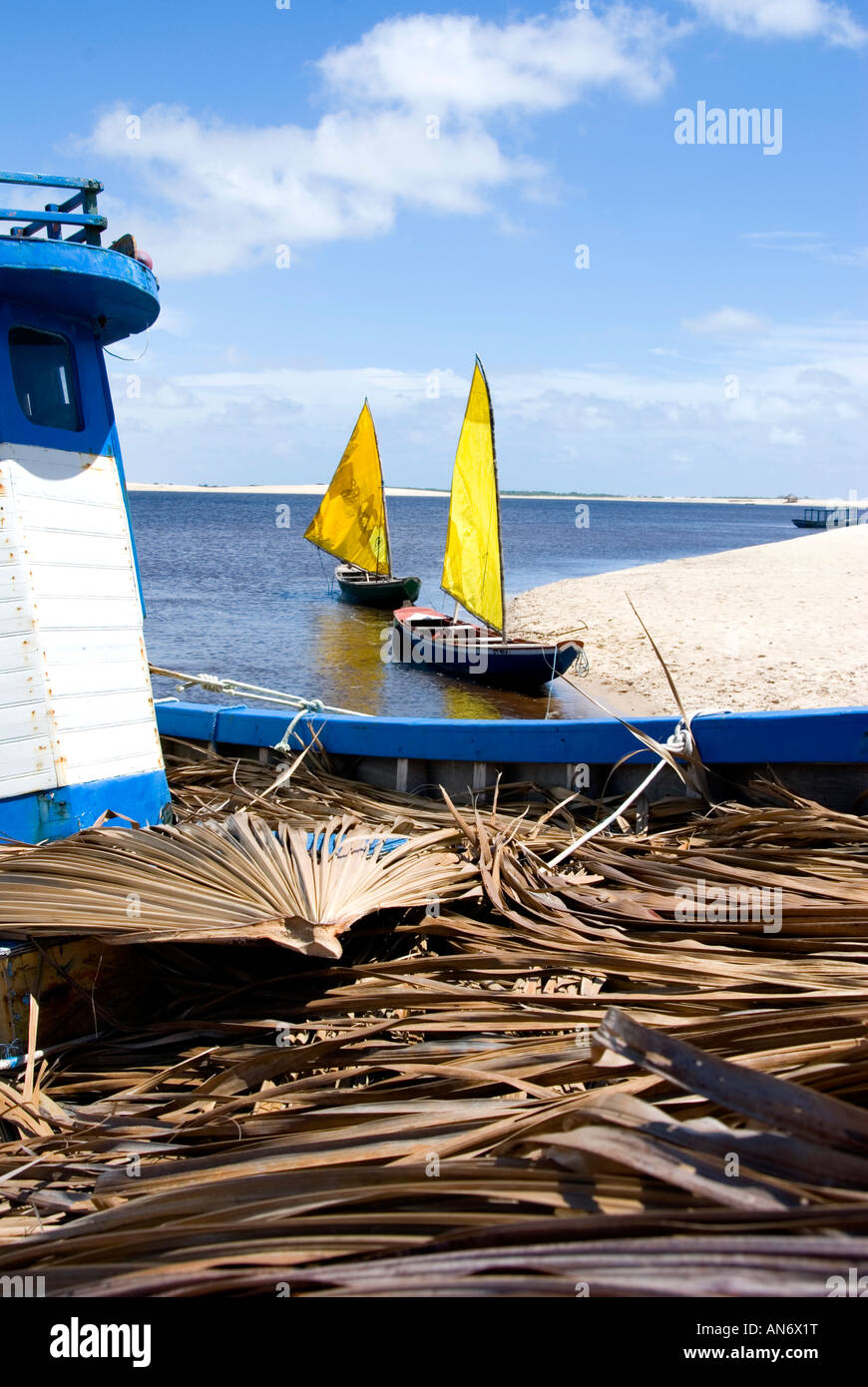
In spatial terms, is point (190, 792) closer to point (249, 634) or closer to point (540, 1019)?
point (540, 1019)

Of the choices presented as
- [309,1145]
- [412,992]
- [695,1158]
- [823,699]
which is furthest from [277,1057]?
[823,699]

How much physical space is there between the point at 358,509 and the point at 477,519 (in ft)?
42.6

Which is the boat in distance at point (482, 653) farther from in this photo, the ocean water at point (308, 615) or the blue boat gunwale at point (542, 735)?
the blue boat gunwale at point (542, 735)

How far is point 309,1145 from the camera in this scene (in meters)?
2.12

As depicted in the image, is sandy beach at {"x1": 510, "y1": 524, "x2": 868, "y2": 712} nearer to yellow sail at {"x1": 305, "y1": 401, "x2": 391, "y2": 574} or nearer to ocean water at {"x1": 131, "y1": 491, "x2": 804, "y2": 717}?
ocean water at {"x1": 131, "y1": 491, "x2": 804, "y2": 717}

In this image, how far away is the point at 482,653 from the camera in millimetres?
18203

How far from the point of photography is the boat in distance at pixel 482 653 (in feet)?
56.9

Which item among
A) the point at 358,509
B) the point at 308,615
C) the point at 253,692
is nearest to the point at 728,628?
the point at 358,509

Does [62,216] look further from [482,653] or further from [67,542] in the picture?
[482,653]

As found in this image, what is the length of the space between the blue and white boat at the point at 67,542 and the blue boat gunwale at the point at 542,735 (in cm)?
160

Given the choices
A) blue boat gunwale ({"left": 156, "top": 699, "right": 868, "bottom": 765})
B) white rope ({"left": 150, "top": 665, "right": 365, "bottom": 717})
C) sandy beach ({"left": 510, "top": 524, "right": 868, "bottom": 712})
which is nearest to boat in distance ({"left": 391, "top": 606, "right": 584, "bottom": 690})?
sandy beach ({"left": 510, "top": 524, "right": 868, "bottom": 712})

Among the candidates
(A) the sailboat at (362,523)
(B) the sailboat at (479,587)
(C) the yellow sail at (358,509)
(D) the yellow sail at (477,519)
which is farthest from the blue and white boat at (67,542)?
(C) the yellow sail at (358,509)
